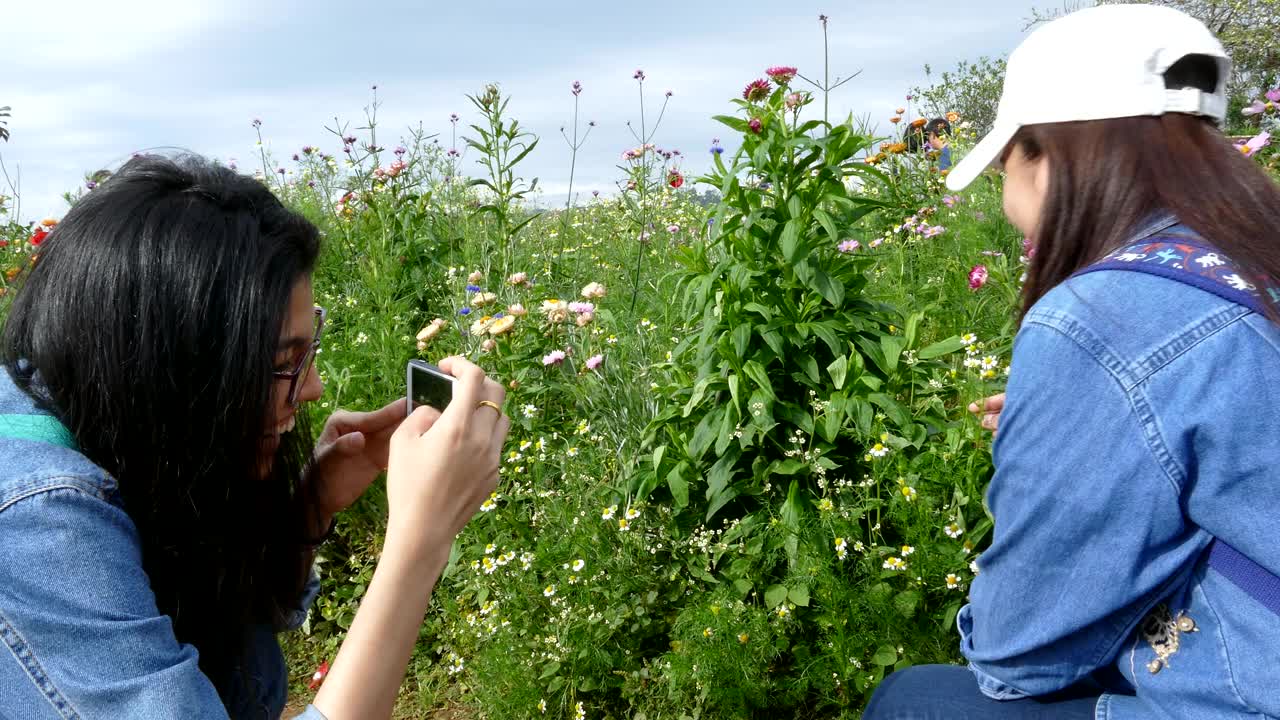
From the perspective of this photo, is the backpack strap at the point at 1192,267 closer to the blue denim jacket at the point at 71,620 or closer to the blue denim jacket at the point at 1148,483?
the blue denim jacket at the point at 1148,483

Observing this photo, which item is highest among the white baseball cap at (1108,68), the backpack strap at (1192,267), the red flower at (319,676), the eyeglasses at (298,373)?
the white baseball cap at (1108,68)

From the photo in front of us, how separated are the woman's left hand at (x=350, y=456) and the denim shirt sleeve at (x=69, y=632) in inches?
28.6

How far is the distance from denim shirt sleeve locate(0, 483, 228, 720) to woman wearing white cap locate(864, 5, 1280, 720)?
1059 mm

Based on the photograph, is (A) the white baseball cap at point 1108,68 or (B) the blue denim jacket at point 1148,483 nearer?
(B) the blue denim jacket at point 1148,483

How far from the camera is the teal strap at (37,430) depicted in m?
1.28

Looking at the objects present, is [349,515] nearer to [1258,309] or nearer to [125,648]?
[125,648]

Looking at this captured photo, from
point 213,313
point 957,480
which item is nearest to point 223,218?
point 213,313

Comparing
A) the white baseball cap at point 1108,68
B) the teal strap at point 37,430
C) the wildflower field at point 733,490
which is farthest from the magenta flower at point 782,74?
the teal strap at point 37,430

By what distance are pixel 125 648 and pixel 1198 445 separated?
4.16 ft

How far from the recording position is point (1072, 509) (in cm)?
127

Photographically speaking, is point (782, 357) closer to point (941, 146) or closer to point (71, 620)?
point (71, 620)

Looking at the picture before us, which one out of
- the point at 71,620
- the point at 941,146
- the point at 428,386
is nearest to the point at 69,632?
the point at 71,620

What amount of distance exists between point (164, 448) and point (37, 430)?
0.48ft

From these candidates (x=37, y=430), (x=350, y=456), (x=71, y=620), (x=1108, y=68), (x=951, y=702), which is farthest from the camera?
(x=350, y=456)
